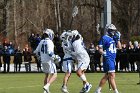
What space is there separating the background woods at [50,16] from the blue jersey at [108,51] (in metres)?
45.3

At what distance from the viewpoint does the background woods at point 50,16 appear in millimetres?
66438

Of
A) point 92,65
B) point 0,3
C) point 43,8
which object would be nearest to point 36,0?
point 43,8

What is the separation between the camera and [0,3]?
65.6 m

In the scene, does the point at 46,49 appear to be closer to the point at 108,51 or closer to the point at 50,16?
the point at 108,51

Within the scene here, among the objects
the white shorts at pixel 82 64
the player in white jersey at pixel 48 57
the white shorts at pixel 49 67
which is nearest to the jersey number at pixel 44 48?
the player in white jersey at pixel 48 57

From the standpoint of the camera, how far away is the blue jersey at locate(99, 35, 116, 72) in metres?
19.2

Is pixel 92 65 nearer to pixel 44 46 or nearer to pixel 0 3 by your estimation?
pixel 44 46

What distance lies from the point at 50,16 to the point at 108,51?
51177mm

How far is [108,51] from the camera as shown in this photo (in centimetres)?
1934

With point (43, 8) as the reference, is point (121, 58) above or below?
below

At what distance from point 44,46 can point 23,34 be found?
4877cm

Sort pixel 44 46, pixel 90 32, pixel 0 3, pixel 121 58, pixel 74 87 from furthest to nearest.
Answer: pixel 90 32, pixel 0 3, pixel 121 58, pixel 74 87, pixel 44 46

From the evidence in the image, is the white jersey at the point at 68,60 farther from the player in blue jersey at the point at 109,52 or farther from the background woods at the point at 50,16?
the background woods at the point at 50,16

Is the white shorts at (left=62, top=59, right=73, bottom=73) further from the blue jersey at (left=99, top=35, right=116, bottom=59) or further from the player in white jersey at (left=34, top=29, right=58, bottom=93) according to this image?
the blue jersey at (left=99, top=35, right=116, bottom=59)
